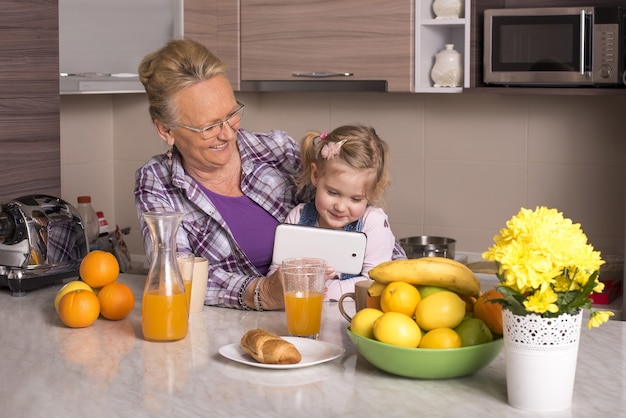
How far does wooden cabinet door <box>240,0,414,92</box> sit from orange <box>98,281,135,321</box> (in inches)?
66.2

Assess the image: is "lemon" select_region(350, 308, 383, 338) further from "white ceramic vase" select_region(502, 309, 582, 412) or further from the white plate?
"white ceramic vase" select_region(502, 309, 582, 412)

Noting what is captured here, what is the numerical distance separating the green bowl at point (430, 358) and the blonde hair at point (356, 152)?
0.78m

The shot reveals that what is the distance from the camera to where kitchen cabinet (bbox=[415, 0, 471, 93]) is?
3230mm

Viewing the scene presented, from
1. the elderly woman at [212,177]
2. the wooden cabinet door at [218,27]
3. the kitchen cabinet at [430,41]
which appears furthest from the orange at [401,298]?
the wooden cabinet door at [218,27]

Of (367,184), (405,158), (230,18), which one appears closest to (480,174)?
(405,158)

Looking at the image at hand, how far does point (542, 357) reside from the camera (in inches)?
52.2

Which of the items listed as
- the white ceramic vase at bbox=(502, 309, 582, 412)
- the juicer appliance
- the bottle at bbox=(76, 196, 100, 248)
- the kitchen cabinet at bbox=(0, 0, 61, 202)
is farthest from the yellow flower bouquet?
the bottle at bbox=(76, 196, 100, 248)

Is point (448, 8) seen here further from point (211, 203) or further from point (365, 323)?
point (365, 323)

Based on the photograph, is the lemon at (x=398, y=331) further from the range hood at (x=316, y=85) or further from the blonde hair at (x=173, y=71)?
the range hood at (x=316, y=85)

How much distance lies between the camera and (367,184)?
2215 millimetres

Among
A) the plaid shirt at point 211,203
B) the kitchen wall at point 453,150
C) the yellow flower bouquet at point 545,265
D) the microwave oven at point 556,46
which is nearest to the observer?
the yellow flower bouquet at point 545,265

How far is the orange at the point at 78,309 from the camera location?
182cm

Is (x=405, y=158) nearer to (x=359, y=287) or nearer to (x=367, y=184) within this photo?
(x=367, y=184)

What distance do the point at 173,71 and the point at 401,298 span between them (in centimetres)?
94
